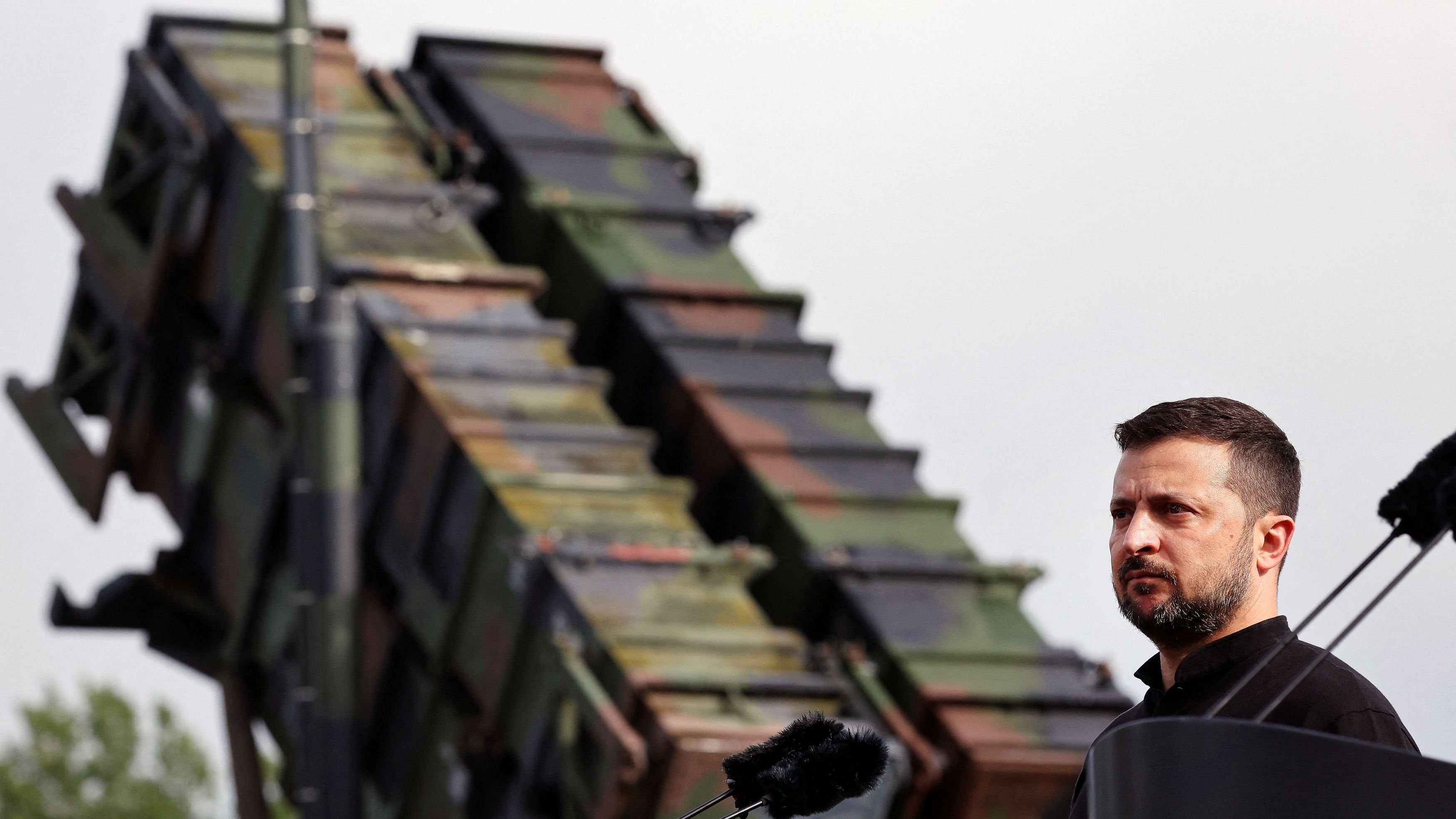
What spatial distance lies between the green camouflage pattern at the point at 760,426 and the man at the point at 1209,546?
4.35m

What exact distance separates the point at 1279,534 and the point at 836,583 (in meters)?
5.01

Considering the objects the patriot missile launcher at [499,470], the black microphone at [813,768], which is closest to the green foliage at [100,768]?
the patriot missile launcher at [499,470]

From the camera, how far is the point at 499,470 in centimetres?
736

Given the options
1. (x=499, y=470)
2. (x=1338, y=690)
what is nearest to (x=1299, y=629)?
(x=1338, y=690)

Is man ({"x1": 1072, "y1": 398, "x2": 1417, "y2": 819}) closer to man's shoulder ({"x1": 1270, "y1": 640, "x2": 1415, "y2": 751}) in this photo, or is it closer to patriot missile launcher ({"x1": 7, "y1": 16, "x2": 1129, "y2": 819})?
man's shoulder ({"x1": 1270, "y1": 640, "x2": 1415, "y2": 751})

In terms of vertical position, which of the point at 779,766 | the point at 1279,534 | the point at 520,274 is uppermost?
the point at 1279,534

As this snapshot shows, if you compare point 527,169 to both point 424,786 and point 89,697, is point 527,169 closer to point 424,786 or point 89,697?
point 424,786

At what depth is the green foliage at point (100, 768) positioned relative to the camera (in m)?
25.9

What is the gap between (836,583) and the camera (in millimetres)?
7680

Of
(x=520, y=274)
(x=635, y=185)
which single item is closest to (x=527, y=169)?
(x=635, y=185)

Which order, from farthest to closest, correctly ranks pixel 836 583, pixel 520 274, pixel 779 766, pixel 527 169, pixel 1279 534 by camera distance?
pixel 527 169
pixel 520 274
pixel 836 583
pixel 779 766
pixel 1279 534

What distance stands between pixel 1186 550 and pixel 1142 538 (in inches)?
1.7

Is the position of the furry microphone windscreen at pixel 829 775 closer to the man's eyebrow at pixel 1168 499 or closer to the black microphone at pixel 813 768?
the black microphone at pixel 813 768

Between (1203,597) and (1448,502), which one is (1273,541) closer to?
(1203,597)
